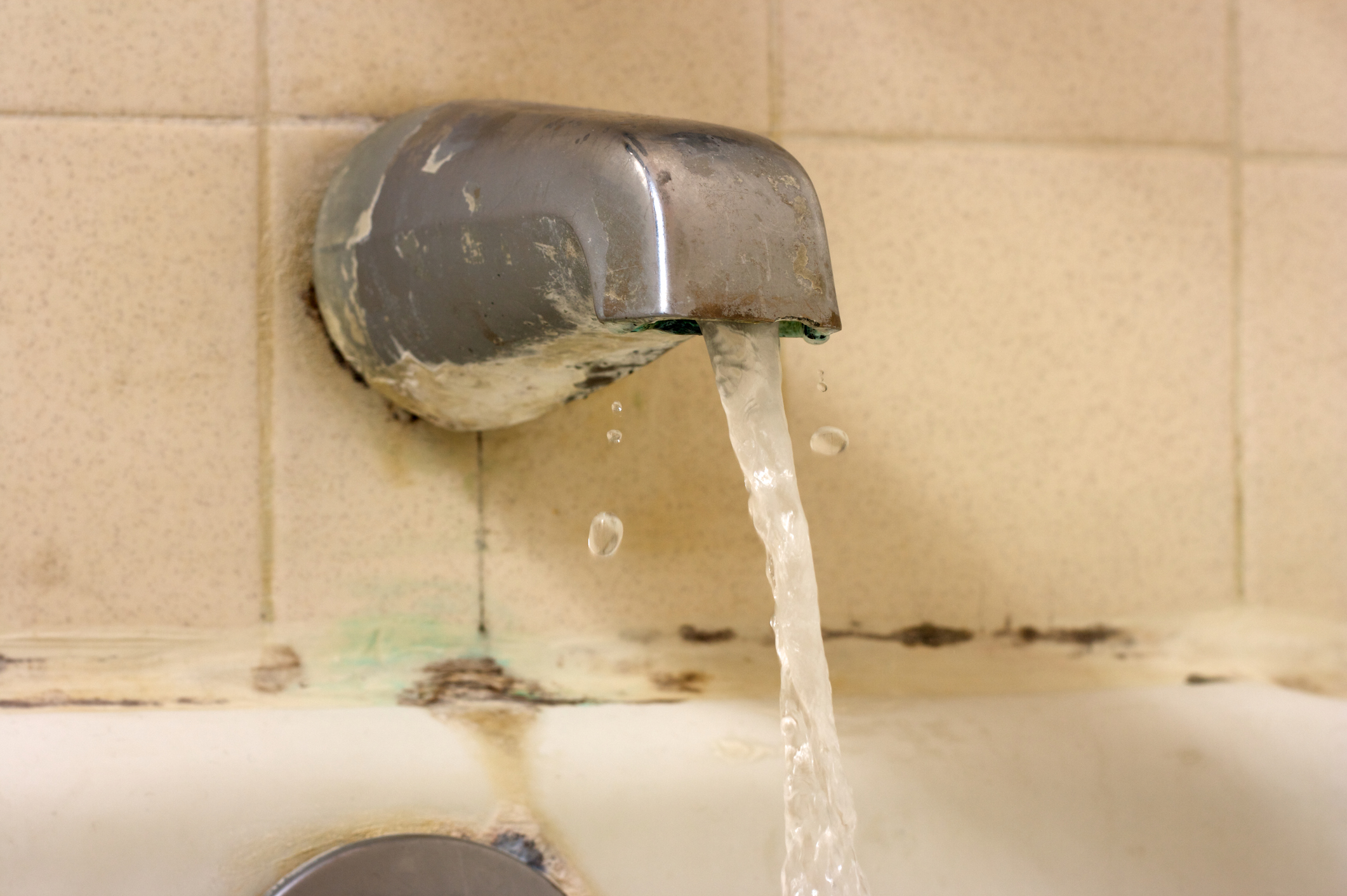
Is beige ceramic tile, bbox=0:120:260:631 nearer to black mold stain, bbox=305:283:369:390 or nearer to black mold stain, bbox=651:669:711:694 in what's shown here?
black mold stain, bbox=305:283:369:390

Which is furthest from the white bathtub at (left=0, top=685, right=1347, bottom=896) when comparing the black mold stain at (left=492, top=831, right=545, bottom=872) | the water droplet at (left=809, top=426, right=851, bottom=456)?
the water droplet at (left=809, top=426, right=851, bottom=456)

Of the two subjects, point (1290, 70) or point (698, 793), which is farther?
point (1290, 70)

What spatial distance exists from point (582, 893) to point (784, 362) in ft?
0.95

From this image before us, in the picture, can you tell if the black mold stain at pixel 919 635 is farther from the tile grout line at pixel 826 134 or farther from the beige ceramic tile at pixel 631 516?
the tile grout line at pixel 826 134

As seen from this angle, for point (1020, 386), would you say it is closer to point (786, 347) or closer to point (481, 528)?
point (786, 347)

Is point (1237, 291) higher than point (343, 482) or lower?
higher

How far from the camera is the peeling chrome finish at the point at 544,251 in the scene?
31 centimetres

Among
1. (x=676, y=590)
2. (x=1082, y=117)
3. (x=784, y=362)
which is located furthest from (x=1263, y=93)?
(x=676, y=590)

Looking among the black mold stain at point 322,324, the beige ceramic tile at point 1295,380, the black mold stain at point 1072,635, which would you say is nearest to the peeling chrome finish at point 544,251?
the black mold stain at point 322,324

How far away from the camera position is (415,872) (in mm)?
433

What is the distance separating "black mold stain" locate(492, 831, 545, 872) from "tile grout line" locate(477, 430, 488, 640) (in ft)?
0.38

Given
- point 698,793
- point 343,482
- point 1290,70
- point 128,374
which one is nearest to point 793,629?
point 698,793

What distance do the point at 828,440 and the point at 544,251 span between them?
0.25m

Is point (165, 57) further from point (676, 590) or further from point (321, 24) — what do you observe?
point (676, 590)
